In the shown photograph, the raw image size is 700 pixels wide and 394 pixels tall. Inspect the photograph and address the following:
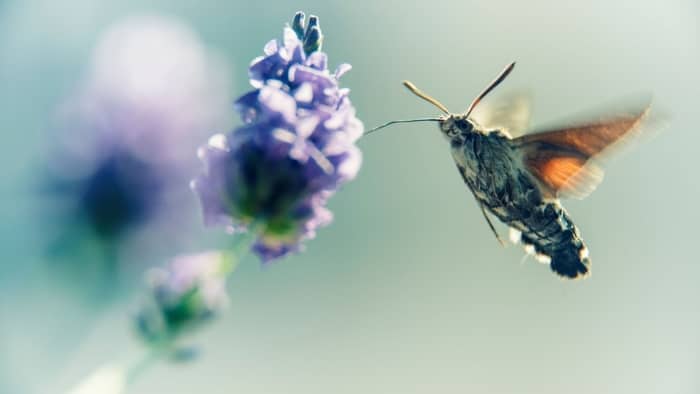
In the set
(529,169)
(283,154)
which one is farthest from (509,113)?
(283,154)

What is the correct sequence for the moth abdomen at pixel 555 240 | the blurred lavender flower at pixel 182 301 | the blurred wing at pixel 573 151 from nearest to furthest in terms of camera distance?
1. the blurred lavender flower at pixel 182 301
2. the blurred wing at pixel 573 151
3. the moth abdomen at pixel 555 240

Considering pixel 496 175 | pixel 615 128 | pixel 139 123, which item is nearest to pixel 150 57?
pixel 139 123

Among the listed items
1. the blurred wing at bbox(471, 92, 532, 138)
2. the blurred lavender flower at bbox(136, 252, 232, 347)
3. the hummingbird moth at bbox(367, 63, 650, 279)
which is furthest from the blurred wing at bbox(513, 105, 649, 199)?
the blurred lavender flower at bbox(136, 252, 232, 347)

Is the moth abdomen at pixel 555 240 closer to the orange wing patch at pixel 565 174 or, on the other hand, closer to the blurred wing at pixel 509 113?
the orange wing patch at pixel 565 174

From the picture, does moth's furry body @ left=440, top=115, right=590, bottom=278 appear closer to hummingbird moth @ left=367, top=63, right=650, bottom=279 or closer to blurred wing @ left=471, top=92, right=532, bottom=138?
hummingbird moth @ left=367, top=63, right=650, bottom=279

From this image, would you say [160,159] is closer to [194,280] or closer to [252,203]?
[252,203]

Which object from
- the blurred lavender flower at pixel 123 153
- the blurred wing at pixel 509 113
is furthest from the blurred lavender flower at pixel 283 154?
the blurred wing at pixel 509 113

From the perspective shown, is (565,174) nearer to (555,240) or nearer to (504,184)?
(504,184)
